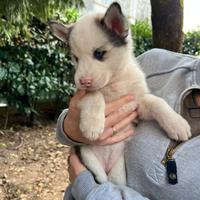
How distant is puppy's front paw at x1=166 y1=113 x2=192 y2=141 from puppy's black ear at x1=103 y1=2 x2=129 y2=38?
451mm

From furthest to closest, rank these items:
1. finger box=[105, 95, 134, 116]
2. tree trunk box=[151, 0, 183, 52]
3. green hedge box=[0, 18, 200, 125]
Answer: green hedge box=[0, 18, 200, 125] < tree trunk box=[151, 0, 183, 52] < finger box=[105, 95, 134, 116]

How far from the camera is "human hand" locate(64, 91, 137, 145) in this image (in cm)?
166

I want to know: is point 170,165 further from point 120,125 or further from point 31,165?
point 31,165

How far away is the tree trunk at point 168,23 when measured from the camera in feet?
10.6

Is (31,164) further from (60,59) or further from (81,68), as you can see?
(81,68)

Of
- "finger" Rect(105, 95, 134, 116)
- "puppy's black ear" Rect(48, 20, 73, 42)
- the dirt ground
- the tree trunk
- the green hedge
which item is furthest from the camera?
the green hedge

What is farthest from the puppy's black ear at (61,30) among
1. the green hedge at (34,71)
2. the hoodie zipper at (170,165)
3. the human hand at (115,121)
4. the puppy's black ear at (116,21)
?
the green hedge at (34,71)

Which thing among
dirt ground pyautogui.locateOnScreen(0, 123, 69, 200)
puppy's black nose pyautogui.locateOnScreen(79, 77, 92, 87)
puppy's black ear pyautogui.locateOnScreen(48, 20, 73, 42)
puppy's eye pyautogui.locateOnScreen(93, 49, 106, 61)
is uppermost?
puppy's black ear pyautogui.locateOnScreen(48, 20, 73, 42)

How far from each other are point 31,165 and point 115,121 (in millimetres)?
2996

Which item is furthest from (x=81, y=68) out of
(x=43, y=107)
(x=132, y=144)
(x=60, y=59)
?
(x=43, y=107)

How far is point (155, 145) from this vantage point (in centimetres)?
151

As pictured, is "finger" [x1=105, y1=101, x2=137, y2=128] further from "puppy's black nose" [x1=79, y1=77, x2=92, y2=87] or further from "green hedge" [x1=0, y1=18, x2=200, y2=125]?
"green hedge" [x1=0, y1=18, x2=200, y2=125]

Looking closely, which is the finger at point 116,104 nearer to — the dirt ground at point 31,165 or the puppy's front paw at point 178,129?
the puppy's front paw at point 178,129

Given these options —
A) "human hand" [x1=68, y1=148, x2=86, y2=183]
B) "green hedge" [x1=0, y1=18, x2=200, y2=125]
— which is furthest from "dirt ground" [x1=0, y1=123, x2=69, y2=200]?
"human hand" [x1=68, y1=148, x2=86, y2=183]
